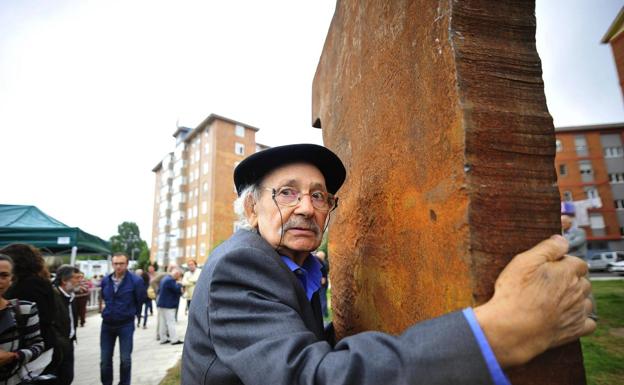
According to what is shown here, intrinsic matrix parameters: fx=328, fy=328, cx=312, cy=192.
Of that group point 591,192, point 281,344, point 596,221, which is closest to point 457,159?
point 281,344

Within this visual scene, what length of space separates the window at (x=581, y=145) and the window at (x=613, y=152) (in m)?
2.38

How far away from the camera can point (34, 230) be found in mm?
7461

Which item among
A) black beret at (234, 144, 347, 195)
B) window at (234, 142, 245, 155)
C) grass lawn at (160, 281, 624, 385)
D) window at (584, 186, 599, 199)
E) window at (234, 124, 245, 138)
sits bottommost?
grass lawn at (160, 281, 624, 385)

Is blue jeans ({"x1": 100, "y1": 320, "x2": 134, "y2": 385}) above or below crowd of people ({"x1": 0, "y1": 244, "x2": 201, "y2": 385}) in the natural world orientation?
below

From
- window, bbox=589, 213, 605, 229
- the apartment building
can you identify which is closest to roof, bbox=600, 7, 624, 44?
the apartment building

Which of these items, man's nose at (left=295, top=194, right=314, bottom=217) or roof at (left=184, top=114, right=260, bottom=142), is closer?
man's nose at (left=295, top=194, right=314, bottom=217)

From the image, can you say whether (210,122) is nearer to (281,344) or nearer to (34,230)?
(34,230)

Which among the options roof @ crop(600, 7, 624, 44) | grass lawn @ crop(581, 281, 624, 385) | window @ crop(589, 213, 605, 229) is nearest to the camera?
grass lawn @ crop(581, 281, 624, 385)

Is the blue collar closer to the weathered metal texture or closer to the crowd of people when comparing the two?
the weathered metal texture

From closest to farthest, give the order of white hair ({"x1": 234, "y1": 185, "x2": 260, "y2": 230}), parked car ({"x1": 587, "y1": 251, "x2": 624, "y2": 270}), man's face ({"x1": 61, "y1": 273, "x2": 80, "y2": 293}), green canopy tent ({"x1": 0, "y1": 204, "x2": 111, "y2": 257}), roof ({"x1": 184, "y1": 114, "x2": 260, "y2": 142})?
1. white hair ({"x1": 234, "y1": 185, "x2": 260, "y2": 230})
2. man's face ({"x1": 61, "y1": 273, "x2": 80, "y2": 293})
3. green canopy tent ({"x1": 0, "y1": 204, "x2": 111, "y2": 257})
4. parked car ({"x1": 587, "y1": 251, "x2": 624, "y2": 270})
5. roof ({"x1": 184, "y1": 114, "x2": 260, "y2": 142})

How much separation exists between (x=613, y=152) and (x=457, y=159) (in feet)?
177

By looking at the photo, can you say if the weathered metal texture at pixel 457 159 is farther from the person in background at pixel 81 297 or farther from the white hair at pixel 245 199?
the person in background at pixel 81 297

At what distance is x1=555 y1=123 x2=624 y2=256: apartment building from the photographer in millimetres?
39281

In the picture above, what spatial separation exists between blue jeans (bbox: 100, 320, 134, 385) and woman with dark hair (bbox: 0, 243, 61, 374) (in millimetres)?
1674
